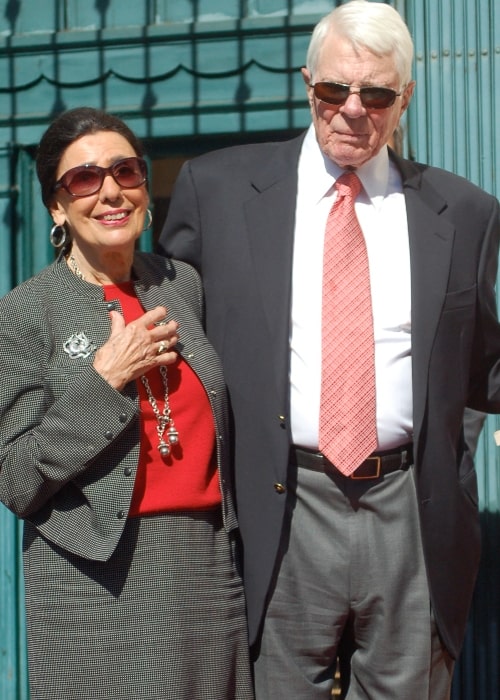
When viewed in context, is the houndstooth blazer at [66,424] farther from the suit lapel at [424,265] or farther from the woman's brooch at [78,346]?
the suit lapel at [424,265]

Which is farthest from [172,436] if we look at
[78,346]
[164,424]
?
[78,346]

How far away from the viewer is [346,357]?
3.17 meters

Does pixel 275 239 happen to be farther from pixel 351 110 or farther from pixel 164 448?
pixel 164 448

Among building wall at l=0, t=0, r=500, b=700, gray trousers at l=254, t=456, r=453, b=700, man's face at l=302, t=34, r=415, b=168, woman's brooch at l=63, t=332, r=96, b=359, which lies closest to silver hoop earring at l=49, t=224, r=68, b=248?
woman's brooch at l=63, t=332, r=96, b=359

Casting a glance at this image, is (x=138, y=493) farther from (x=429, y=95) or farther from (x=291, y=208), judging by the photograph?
(x=429, y=95)

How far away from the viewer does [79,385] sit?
298 centimetres

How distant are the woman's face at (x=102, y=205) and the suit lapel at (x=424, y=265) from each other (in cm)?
71

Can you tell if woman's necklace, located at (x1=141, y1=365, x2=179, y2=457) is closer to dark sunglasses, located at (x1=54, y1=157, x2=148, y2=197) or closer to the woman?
the woman

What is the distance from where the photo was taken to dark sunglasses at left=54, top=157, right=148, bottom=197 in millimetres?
3117

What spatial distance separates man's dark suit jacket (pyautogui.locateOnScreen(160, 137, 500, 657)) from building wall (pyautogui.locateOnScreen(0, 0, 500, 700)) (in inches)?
45.6

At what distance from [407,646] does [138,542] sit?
2.50 feet

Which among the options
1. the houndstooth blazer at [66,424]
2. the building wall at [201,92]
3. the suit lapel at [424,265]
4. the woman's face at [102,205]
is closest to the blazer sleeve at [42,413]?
the houndstooth blazer at [66,424]

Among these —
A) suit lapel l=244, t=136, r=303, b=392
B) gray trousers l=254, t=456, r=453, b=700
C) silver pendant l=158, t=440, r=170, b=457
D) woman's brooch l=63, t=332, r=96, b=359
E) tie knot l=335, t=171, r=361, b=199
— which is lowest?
gray trousers l=254, t=456, r=453, b=700

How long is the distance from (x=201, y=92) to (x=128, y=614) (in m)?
2.29
